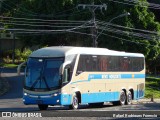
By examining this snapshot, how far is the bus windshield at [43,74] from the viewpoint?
27.9 meters

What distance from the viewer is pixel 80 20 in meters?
64.0

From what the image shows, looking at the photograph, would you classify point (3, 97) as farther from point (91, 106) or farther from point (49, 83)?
point (49, 83)

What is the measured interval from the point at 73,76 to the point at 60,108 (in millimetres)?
3981

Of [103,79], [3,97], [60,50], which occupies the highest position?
[60,50]

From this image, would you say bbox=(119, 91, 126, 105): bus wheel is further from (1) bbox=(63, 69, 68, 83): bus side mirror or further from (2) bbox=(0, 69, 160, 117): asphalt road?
(1) bbox=(63, 69, 68, 83): bus side mirror

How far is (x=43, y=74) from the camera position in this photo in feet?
91.5

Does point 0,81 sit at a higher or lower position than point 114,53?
lower

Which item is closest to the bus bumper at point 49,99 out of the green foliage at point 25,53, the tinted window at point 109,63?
the tinted window at point 109,63

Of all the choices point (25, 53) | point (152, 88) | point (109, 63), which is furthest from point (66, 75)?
point (25, 53)

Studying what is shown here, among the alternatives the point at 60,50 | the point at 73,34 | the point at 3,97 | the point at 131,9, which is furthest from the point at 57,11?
the point at 60,50

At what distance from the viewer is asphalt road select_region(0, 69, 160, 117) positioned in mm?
11961

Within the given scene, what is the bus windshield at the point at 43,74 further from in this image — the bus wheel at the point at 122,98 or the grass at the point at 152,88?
the grass at the point at 152,88

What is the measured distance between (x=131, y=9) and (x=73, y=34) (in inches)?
320

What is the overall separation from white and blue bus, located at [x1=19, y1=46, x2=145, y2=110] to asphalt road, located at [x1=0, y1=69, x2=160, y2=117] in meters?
0.80
